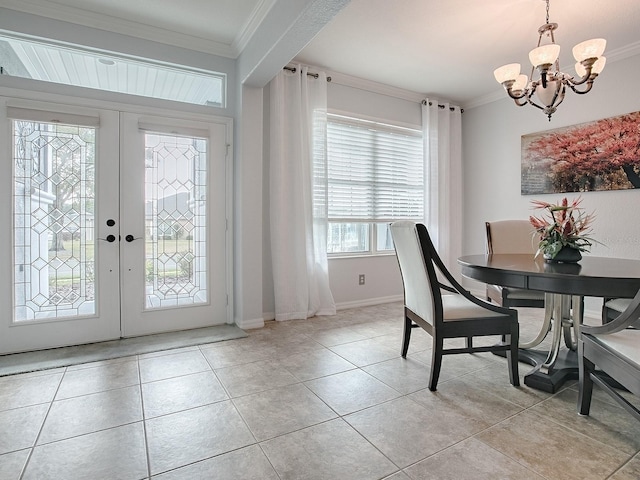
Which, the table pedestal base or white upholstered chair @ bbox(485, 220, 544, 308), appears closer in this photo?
the table pedestal base

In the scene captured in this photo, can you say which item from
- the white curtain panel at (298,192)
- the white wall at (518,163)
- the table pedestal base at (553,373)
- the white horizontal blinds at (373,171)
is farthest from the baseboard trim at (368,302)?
the table pedestal base at (553,373)

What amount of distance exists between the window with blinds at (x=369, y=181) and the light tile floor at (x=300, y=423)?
196 cm

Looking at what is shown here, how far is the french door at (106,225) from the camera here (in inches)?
108

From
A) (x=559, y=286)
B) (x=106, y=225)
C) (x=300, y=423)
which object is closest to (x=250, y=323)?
(x=106, y=225)

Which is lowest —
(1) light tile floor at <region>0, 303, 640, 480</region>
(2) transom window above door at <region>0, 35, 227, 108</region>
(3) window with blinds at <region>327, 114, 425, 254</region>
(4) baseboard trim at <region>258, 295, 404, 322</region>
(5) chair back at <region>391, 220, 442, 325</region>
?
(1) light tile floor at <region>0, 303, 640, 480</region>

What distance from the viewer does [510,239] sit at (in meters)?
A: 3.25

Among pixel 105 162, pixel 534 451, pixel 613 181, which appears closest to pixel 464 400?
pixel 534 451

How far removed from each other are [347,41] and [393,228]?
6.62 ft

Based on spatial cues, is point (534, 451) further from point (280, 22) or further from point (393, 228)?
point (280, 22)

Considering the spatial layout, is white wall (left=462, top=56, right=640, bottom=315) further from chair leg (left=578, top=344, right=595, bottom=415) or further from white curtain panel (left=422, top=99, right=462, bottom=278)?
chair leg (left=578, top=344, right=595, bottom=415)

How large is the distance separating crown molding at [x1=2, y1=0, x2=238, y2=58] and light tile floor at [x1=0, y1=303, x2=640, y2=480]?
8.83ft

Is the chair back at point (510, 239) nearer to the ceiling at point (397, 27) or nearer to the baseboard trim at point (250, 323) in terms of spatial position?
the ceiling at point (397, 27)

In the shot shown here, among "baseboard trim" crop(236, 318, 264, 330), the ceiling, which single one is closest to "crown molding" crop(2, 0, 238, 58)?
the ceiling

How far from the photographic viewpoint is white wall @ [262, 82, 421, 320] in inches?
161
